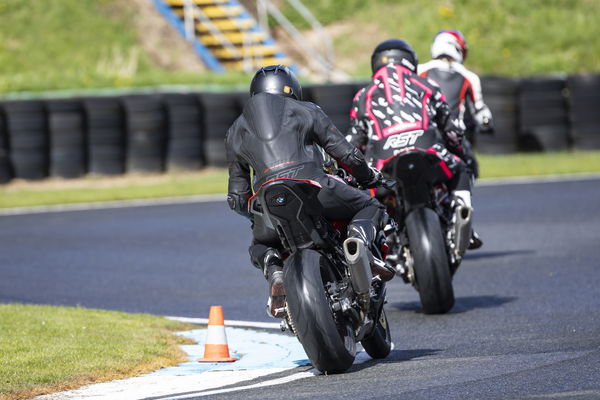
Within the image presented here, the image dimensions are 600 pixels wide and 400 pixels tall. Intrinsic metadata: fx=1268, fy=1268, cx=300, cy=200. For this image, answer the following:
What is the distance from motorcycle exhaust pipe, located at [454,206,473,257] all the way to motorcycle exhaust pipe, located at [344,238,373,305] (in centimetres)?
258

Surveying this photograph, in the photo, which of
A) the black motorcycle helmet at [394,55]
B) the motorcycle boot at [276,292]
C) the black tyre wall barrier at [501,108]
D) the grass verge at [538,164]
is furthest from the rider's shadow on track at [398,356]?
the black tyre wall barrier at [501,108]

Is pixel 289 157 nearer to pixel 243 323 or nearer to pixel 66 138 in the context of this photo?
pixel 243 323

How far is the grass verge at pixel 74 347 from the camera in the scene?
6.67m

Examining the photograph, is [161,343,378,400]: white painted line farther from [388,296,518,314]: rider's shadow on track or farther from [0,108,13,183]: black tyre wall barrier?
[0,108,13,183]: black tyre wall barrier

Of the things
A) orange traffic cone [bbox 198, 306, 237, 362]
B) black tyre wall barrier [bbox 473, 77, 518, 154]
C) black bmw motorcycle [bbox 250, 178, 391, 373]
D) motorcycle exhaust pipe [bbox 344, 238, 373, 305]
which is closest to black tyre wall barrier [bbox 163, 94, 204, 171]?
black tyre wall barrier [bbox 473, 77, 518, 154]

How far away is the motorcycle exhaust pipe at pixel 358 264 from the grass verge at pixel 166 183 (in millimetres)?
12747

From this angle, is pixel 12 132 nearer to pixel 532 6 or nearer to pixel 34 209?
pixel 34 209

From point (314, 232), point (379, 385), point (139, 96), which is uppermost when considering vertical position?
point (314, 232)

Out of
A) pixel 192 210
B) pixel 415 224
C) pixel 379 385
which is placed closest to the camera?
pixel 379 385

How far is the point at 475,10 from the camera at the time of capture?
3088 cm

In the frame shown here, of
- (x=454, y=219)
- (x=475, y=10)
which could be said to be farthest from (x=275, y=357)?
(x=475, y=10)

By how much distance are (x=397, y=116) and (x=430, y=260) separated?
1.09 m

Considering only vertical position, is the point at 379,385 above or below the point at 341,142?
below

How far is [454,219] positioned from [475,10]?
22364mm
